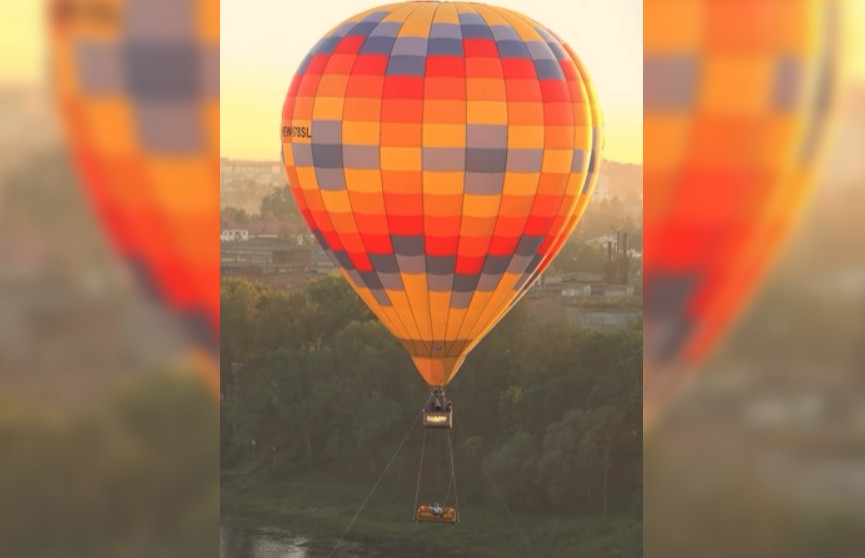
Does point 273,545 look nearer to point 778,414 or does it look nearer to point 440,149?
point 440,149

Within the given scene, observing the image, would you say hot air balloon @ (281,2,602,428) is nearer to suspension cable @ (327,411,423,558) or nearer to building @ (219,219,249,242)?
suspension cable @ (327,411,423,558)

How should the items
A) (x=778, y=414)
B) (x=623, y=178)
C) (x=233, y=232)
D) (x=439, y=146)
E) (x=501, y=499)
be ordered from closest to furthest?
(x=778, y=414), (x=439, y=146), (x=501, y=499), (x=623, y=178), (x=233, y=232)

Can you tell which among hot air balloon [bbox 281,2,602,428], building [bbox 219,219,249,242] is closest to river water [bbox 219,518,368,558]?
building [bbox 219,219,249,242]

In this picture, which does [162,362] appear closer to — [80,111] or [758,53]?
[80,111]

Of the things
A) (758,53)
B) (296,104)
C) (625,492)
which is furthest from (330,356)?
(758,53)

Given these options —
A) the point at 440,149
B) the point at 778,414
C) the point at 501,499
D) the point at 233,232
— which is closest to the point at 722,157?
the point at 778,414
